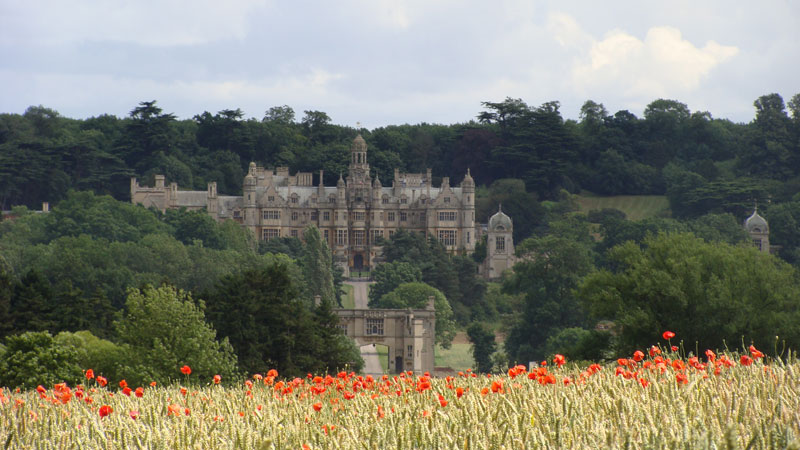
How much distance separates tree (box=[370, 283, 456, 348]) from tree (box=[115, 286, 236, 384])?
58187mm

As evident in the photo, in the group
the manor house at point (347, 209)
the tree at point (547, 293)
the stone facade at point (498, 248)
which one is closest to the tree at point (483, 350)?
the tree at point (547, 293)

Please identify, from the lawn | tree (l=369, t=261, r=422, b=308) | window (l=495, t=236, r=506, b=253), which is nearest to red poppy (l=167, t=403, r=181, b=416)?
the lawn

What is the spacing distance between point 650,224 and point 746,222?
44.8ft

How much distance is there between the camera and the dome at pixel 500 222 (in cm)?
13738

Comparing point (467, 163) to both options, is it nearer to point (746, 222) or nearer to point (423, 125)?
point (423, 125)

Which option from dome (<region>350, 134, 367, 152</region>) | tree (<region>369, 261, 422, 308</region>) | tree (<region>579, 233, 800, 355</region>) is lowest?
tree (<region>369, 261, 422, 308</region>)

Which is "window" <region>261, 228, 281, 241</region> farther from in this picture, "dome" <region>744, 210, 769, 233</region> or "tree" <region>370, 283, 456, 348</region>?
"dome" <region>744, 210, 769, 233</region>

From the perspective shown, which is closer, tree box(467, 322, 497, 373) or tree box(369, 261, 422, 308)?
tree box(467, 322, 497, 373)

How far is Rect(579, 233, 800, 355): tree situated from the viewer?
146ft

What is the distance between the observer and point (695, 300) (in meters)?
46.1

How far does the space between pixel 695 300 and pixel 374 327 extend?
147 ft

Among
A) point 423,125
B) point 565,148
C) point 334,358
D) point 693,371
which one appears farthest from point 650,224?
point 693,371

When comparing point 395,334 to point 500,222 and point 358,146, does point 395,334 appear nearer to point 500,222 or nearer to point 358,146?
point 500,222

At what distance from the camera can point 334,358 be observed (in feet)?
186
